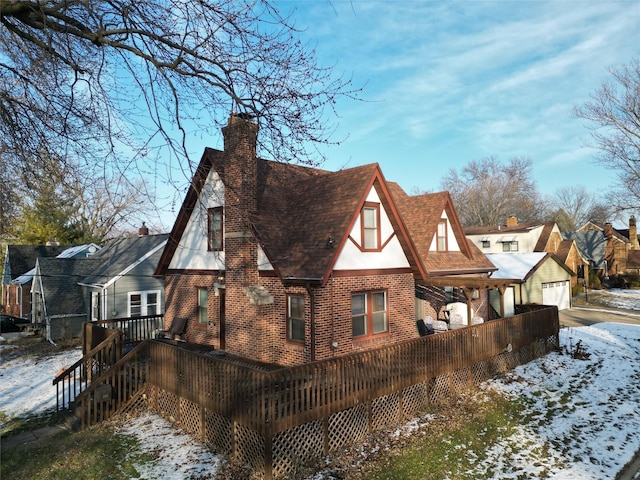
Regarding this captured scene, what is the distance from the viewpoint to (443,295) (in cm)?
1756

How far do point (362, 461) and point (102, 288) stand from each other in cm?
1794

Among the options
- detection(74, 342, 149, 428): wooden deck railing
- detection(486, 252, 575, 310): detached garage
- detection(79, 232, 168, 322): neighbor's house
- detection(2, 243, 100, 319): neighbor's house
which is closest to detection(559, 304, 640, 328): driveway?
detection(486, 252, 575, 310): detached garage

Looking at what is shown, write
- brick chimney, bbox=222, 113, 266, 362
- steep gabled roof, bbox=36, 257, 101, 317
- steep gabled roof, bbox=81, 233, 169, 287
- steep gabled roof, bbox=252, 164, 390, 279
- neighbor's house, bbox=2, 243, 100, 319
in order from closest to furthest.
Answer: steep gabled roof, bbox=252, 164, 390, 279
brick chimney, bbox=222, 113, 266, 362
steep gabled roof, bbox=81, 233, 169, 287
steep gabled roof, bbox=36, 257, 101, 317
neighbor's house, bbox=2, 243, 100, 319

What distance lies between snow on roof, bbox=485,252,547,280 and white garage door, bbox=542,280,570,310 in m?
2.02

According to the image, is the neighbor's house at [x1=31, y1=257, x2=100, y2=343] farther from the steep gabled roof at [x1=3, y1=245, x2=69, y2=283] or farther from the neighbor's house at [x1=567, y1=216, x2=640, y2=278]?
the neighbor's house at [x1=567, y1=216, x2=640, y2=278]

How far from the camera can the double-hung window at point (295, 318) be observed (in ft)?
38.4

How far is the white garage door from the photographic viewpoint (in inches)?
1123

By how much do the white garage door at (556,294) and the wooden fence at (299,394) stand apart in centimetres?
1973

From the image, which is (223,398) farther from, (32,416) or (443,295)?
(443,295)

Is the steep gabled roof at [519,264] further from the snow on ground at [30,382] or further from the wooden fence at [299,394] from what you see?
the snow on ground at [30,382]

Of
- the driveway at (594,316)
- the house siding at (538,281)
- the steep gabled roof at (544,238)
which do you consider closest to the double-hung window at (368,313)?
the driveway at (594,316)

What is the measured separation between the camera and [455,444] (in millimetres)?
8312

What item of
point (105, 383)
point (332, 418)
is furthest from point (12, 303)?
point (332, 418)

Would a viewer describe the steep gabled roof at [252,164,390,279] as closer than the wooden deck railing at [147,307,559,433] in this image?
No
